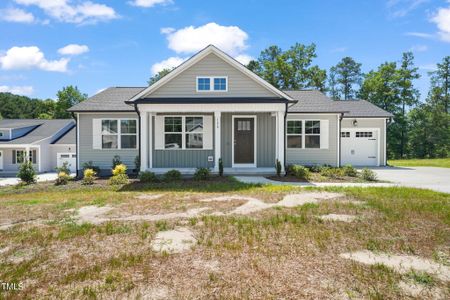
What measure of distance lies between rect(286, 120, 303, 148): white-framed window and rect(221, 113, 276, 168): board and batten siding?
5.49ft

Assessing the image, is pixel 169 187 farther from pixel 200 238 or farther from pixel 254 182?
pixel 200 238

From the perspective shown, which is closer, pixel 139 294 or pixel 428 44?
pixel 139 294

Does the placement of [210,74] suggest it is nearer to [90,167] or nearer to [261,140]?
[261,140]

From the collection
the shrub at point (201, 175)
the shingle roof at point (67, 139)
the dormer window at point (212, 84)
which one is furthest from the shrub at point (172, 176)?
the shingle roof at point (67, 139)

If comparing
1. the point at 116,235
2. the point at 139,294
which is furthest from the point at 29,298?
the point at 116,235

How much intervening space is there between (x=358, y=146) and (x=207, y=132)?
961 cm

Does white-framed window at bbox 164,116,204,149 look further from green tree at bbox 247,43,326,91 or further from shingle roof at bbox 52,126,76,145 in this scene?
green tree at bbox 247,43,326,91

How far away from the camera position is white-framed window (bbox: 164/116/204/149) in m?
13.0

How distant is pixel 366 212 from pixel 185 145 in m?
8.73

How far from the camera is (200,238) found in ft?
14.5

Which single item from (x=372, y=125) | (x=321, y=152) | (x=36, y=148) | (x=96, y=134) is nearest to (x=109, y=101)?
(x=96, y=134)

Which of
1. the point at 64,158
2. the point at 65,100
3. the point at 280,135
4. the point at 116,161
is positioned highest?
the point at 65,100

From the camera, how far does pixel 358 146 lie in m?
16.7

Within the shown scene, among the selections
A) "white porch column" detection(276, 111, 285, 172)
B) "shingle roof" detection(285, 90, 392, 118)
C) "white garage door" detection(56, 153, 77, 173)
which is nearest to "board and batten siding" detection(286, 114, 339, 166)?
"shingle roof" detection(285, 90, 392, 118)
